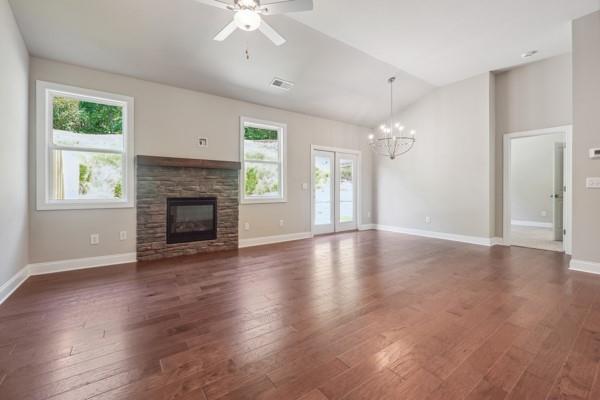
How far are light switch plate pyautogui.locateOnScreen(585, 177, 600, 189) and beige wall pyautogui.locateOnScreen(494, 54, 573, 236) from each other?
1.63m

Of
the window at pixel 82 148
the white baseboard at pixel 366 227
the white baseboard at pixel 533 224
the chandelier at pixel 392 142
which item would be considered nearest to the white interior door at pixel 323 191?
the white baseboard at pixel 366 227

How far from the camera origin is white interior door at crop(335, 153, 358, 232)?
6818 millimetres

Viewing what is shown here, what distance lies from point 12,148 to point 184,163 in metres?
1.96

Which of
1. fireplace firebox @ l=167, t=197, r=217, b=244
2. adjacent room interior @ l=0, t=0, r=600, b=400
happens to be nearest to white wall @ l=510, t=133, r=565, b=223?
adjacent room interior @ l=0, t=0, r=600, b=400

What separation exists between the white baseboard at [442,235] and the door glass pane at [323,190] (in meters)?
1.76

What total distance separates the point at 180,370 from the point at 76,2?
3938 mm

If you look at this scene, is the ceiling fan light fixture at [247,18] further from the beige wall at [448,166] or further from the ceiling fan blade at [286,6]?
the beige wall at [448,166]

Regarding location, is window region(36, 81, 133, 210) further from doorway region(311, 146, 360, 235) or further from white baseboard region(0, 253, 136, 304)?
doorway region(311, 146, 360, 235)

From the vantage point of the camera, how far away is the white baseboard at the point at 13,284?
257 centimetres

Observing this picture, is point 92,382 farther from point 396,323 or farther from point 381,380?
point 396,323

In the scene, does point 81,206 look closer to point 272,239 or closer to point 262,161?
point 262,161

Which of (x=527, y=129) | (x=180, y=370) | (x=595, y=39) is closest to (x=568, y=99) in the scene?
(x=527, y=129)

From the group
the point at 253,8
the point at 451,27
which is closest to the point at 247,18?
the point at 253,8

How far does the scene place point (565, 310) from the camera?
2.32 m
